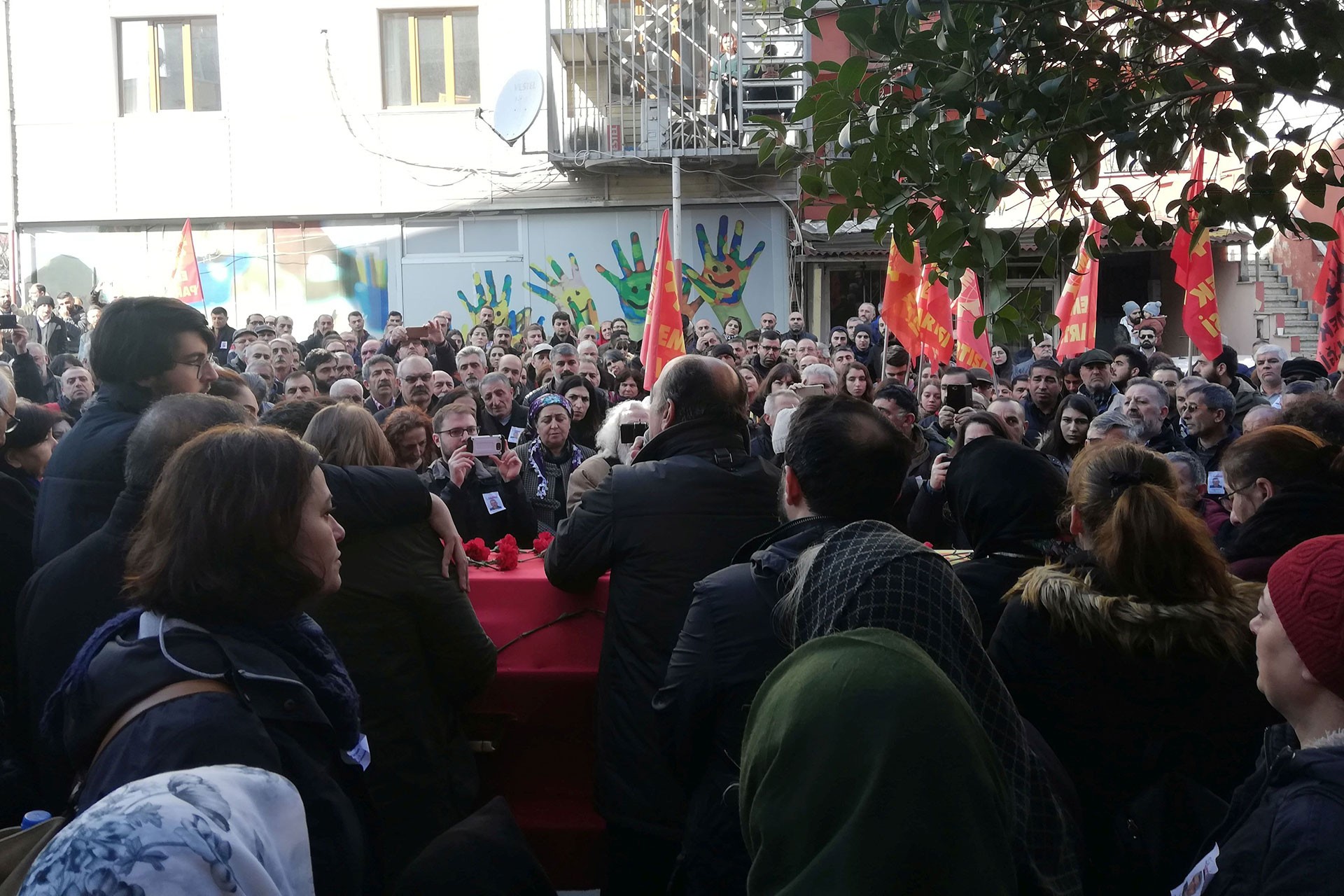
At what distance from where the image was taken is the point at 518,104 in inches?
727

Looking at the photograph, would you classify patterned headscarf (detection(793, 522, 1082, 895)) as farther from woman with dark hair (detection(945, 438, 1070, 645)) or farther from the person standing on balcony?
the person standing on balcony

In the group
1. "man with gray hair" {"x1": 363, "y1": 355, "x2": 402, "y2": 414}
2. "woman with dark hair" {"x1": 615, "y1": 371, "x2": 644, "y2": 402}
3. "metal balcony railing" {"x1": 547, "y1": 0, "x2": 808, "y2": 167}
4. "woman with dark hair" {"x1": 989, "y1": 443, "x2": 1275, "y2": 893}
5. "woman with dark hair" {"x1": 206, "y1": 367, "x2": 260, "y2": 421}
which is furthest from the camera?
"metal balcony railing" {"x1": 547, "y1": 0, "x2": 808, "y2": 167}

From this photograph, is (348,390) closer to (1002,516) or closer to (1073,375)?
(1002,516)

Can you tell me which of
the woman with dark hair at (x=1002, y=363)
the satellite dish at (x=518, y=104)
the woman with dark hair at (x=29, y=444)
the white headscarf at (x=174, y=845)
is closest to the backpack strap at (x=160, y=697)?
the white headscarf at (x=174, y=845)

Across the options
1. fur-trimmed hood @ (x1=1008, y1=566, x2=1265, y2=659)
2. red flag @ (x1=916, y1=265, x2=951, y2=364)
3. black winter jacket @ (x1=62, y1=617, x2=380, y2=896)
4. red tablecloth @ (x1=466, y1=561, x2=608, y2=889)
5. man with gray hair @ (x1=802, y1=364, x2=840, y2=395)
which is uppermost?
red flag @ (x1=916, y1=265, x2=951, y2=364)

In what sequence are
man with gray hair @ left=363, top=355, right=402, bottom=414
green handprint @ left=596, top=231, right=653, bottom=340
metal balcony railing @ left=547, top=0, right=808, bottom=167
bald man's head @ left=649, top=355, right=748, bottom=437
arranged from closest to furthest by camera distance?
bald man's head @ left=649, top=355, right=748, bottom=437, man with gray hair @ left=363, top=355, right=402, bottom=414, metal balcony railing @ left=547, top=0, right=808, bottom=167, green handprint @ left=596, top=231, right=653, bottom=340

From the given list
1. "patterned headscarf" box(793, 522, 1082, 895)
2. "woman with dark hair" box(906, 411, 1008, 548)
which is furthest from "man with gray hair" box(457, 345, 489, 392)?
"patterned headscarf" box(793, 522, 1082, 895)

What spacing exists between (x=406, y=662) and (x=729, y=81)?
15942 millimetres

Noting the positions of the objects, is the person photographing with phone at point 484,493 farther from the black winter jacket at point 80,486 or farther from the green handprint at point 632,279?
the green handprint at point 632,279

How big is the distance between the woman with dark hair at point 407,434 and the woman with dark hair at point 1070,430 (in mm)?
A: 3771

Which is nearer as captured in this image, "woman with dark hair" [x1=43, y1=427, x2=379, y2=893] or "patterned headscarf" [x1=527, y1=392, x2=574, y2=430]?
"woman with dark hair" [x1=43, y1=427, x2=379, y2=893]

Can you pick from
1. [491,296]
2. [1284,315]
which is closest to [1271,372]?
[1284,315]

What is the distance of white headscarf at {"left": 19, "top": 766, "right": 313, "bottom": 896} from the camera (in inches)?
45.6

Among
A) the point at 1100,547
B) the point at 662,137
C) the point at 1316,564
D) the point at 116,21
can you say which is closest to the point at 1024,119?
the point at 1100,547
